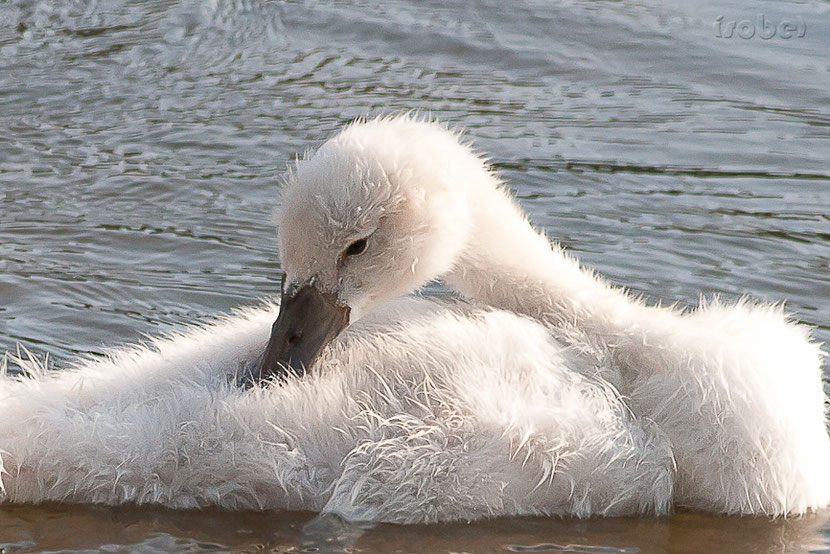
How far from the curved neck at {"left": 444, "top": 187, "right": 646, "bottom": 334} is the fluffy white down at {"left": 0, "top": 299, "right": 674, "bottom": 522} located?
0.96 feet

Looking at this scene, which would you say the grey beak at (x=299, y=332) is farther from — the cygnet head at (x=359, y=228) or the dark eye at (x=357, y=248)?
the dark eye at (x=357, y=248)

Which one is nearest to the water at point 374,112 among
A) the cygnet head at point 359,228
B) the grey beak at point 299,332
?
the grey beak at point 299,332

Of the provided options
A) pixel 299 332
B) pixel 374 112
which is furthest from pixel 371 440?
pixel 374 112

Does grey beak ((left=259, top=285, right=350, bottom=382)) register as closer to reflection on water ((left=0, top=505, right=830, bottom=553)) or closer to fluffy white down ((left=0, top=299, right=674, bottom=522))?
fluffy white down ((left=0, top=299, right=674, bottom=522))

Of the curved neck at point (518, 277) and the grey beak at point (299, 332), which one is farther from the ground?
the curved neck at point (518, 277)

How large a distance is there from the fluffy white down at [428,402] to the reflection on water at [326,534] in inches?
1.9

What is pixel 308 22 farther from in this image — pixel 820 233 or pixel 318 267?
pixel 318 267

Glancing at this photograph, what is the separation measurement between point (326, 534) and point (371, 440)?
0.31 m

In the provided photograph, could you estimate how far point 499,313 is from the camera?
479cm

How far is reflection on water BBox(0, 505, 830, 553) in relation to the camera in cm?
437

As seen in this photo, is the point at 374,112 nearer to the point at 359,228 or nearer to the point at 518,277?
the point at 518,277

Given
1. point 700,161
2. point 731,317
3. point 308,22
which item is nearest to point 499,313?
point 731,317

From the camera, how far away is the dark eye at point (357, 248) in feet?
15.2

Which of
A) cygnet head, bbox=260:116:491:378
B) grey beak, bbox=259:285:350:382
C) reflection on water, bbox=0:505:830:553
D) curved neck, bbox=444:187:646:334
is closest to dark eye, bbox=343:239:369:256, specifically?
cygnet head, bbox=260:116:491:378
